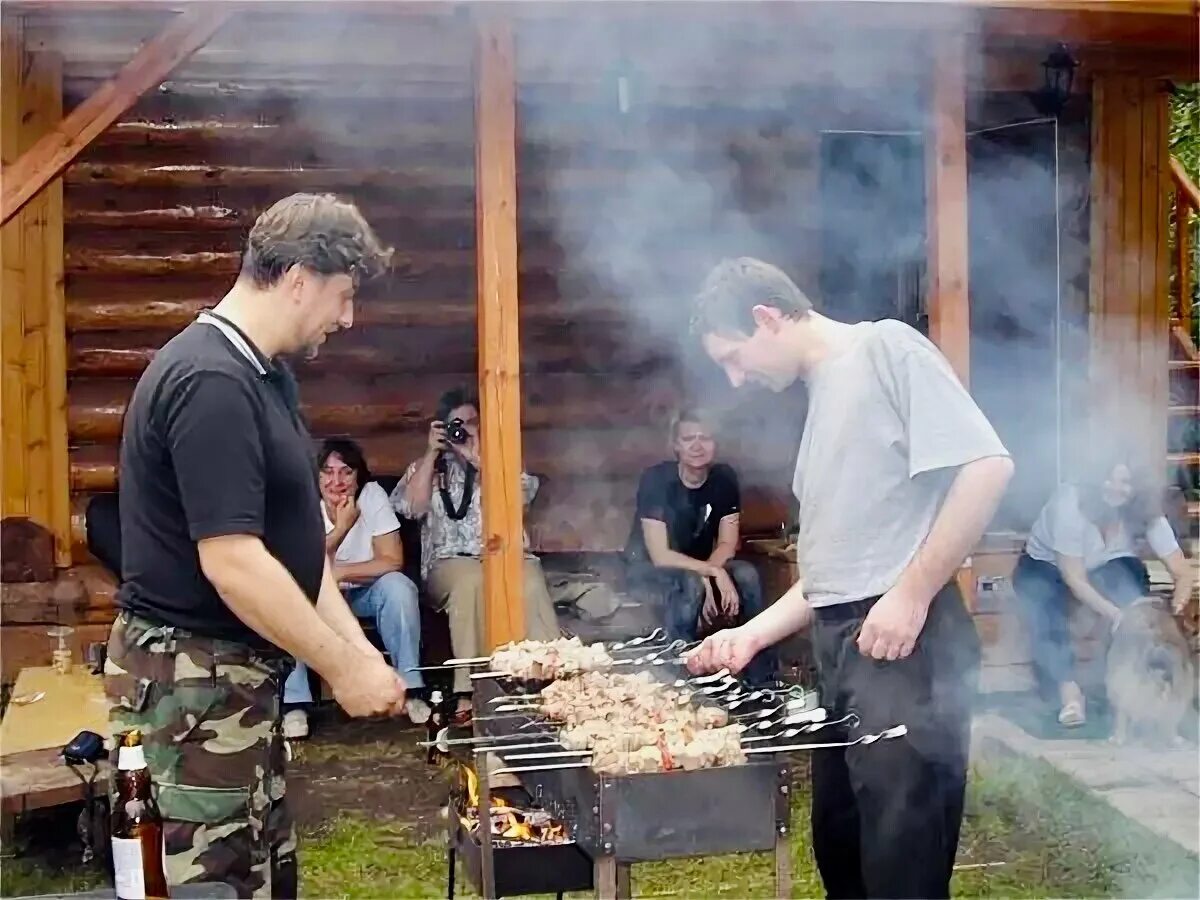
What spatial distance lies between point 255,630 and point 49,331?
4.16m

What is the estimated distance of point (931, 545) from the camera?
331 centimetres

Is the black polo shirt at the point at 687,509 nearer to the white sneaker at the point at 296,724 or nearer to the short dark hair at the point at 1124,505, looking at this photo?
the short dark hair at the point at 1124,505

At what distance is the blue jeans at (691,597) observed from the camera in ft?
20.8

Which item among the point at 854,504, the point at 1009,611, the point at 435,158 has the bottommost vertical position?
the point at 1009,611

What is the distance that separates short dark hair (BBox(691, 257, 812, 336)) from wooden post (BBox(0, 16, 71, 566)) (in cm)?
404

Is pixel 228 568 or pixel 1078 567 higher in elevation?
pixel 228 568

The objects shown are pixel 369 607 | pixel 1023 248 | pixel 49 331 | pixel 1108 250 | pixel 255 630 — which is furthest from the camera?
pixel 1023 248

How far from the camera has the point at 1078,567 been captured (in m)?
6.22

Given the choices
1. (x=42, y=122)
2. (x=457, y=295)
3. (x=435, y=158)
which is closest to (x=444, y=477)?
(x=457, y=295)

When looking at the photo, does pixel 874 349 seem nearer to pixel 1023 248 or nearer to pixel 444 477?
pixel 444 477

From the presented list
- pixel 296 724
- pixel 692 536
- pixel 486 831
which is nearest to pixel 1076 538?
pixel 692 536

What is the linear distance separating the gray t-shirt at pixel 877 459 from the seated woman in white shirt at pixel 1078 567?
297 cm

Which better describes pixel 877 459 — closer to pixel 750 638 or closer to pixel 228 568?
pixel 750 638

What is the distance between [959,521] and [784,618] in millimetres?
656
